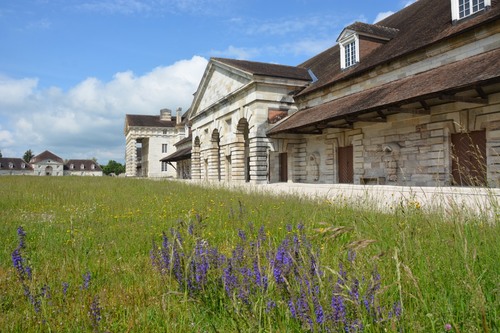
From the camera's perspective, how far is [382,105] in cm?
1112

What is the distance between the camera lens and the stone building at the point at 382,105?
10.3 metres

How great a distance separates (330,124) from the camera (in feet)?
49.5

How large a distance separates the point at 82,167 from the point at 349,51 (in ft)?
322

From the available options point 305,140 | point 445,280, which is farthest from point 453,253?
point 305,140

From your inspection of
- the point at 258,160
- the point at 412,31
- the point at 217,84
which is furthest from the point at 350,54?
the point at 217,84

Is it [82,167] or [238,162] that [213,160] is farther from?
[82,167]

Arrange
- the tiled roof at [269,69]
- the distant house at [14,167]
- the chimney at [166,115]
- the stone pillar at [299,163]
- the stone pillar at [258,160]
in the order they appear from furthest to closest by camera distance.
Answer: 1. the distant house at [14,167]
2. the chimney at [166,115]
3. the stone pillar at [299,163]
4. the stone pillar at [258,160]
5. the tiled roof at [269,69]

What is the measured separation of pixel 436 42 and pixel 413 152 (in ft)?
12.6

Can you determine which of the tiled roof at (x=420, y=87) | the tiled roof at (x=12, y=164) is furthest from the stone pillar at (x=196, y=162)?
the tiled roof at (x=12, y=164)

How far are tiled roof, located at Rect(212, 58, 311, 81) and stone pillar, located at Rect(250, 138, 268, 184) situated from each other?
3742 mm

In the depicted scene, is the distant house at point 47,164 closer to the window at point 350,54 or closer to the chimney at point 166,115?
the chimney at point 166,115

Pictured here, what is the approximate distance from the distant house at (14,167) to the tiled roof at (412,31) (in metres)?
94.5

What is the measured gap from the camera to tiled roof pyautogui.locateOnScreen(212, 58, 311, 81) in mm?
18969

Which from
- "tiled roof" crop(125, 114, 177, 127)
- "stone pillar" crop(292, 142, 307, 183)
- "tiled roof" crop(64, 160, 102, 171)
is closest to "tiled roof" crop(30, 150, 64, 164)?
"tiled roof" crop(64, 160, 102, 171)
